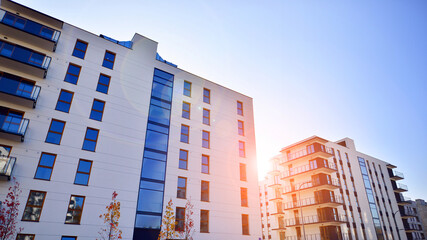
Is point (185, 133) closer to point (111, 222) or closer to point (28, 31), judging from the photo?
point (111, 222)

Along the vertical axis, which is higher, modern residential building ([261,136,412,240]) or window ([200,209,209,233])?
modern residential building ([261,136,412,240])

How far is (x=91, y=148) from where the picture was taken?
61.3 feet

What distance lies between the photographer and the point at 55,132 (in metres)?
17.8

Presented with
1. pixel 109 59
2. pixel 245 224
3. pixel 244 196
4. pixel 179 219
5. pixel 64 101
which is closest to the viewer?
pixel 64 101

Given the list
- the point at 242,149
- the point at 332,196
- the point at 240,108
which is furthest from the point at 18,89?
the point at 332,196

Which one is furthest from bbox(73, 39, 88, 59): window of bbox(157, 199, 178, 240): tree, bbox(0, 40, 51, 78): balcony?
bbox(157, 199, 178, 240): tree

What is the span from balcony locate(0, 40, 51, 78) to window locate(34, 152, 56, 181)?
6117mm

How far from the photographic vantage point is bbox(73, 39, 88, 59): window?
20.8 m

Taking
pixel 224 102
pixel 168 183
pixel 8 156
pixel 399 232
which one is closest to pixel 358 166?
pixel 399 232

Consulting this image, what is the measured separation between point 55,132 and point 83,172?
354cm

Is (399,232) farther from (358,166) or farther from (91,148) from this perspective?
(91,148)

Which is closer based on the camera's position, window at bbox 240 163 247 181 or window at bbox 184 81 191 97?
window at bbox 240 163 247 181

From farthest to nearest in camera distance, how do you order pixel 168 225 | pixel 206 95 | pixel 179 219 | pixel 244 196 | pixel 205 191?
pixel 206 95 → pixel 244 196 → pixel 205 191 → pixel 179 219 → pixel 168 225

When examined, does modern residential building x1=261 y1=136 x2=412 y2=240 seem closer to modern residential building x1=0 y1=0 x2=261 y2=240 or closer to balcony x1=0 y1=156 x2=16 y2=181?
modern residential building x1=0 y1=0 x2=261 y2=240
